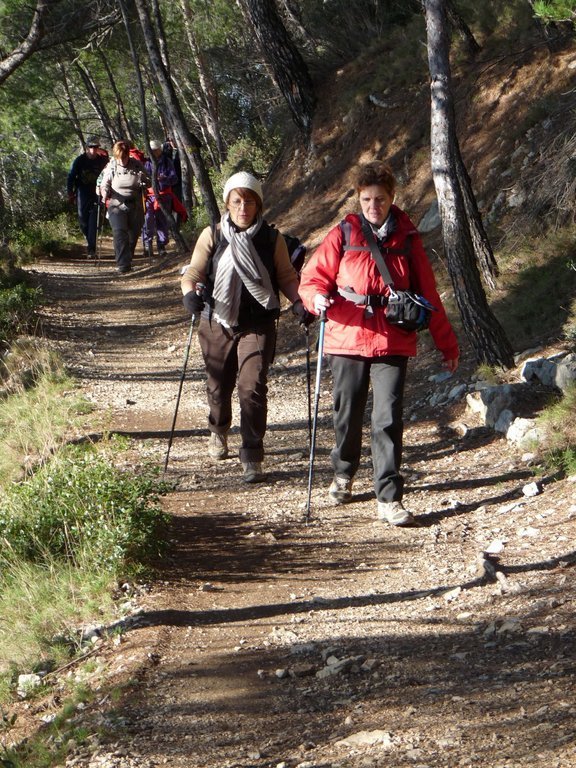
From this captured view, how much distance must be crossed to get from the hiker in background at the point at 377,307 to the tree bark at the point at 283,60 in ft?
34.7

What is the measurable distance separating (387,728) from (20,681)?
183 cm

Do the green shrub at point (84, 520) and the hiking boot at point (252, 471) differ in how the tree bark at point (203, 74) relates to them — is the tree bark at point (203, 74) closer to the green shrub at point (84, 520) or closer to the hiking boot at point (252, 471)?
the hiking boot at point (252, 471)

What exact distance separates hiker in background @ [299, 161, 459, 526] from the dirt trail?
48 cm

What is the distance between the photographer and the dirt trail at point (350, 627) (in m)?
3.32

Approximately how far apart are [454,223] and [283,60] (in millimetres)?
9028

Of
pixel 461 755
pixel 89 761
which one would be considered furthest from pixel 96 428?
pixel 461 755

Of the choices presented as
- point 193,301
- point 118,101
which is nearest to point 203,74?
point 118,101

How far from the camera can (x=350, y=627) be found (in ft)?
14.6

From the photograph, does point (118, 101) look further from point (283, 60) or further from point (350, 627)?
point (350, 627)

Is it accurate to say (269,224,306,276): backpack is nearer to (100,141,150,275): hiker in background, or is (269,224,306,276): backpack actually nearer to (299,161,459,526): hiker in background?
(299,161,459,526): hiker in background

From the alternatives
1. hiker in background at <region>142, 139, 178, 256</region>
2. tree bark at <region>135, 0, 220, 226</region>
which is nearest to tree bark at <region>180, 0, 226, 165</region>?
hiker in background at <region>142, 139, 178, 256</region>

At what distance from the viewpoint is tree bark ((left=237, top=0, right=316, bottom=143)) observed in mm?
15359

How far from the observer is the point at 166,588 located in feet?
16.6

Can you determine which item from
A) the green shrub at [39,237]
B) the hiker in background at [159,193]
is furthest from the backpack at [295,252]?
the green shrub at [39,237]
